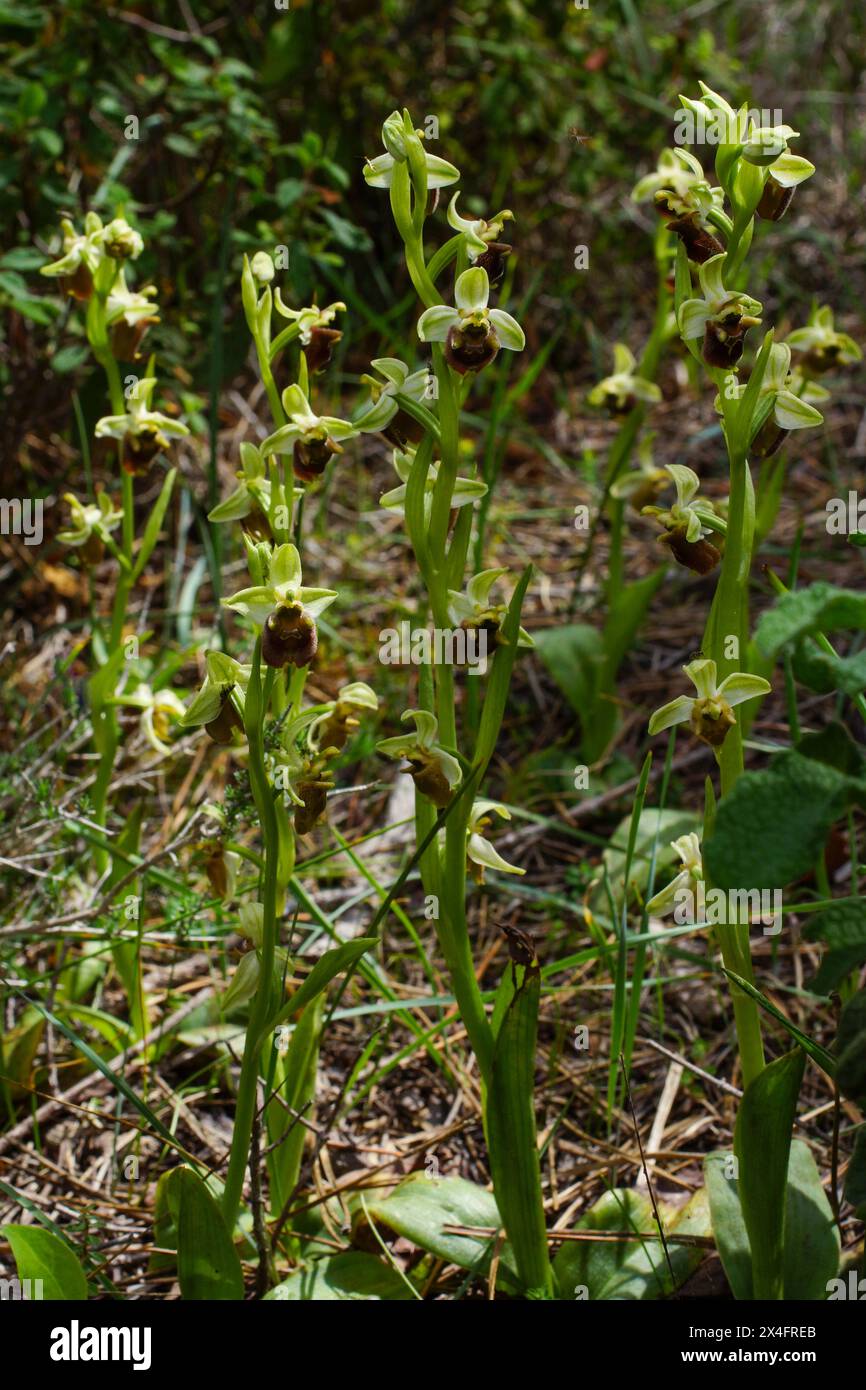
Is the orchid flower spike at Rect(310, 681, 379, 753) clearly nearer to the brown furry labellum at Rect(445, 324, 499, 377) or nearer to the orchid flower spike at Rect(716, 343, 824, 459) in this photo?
the brown furry labellum at Rect(445, 324, 499, 377)

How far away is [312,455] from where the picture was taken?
6.31ft

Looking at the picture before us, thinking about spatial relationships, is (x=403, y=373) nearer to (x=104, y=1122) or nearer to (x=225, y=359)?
(x=104, y=1122)

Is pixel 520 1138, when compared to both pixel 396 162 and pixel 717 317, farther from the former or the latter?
pixel 396 162

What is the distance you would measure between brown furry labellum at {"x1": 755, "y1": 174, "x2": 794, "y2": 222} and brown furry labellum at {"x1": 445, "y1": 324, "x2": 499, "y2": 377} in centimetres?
51

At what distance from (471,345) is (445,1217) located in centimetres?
140

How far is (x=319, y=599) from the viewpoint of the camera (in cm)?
187

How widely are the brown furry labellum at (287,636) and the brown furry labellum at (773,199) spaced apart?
955 millimetres

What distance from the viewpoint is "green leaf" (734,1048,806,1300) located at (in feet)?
5.67

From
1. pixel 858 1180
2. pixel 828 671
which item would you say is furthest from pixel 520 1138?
pixel 828 671

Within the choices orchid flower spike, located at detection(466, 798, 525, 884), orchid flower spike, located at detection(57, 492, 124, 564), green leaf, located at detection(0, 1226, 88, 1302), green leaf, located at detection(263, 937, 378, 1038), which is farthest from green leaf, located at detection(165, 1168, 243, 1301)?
orchid flower spike, located at detection(57, 492, 124, 564)

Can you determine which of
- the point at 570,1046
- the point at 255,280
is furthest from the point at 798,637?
the point at 570,1046
